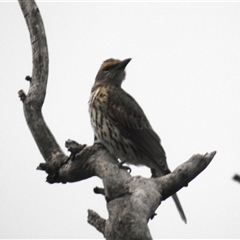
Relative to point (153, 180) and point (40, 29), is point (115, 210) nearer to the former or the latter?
point (153, 180)

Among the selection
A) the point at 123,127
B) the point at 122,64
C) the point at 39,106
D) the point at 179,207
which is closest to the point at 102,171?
the point at 39,106

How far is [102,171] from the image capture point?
5621 millimetres

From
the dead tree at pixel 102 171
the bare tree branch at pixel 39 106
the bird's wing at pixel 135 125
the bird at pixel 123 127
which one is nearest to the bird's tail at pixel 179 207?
the bird at pixel 123 127

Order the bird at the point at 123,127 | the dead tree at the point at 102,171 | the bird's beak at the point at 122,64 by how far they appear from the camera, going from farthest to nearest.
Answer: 1. the bird's beak at the point at 122,64
2. the bird at the point at 123,127
3. the dead tree at the point at 102,171

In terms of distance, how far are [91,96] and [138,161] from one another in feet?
4.49

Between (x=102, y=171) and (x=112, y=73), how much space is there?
3335mm

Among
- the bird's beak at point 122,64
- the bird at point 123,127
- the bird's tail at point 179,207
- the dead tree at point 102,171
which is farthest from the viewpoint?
the bird's beak at point 122,64

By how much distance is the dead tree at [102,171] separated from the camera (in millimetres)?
4817

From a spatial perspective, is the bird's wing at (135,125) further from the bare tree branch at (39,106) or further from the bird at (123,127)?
the bare tree branch at (39,106)

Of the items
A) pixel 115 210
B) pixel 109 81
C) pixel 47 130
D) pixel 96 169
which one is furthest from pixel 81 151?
pixel 109 81

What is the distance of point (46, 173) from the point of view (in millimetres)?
6273

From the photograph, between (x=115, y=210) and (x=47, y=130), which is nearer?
(x=115, y=210)

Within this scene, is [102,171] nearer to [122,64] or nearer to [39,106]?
[39,106]

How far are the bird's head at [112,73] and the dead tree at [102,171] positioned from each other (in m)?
1.90
